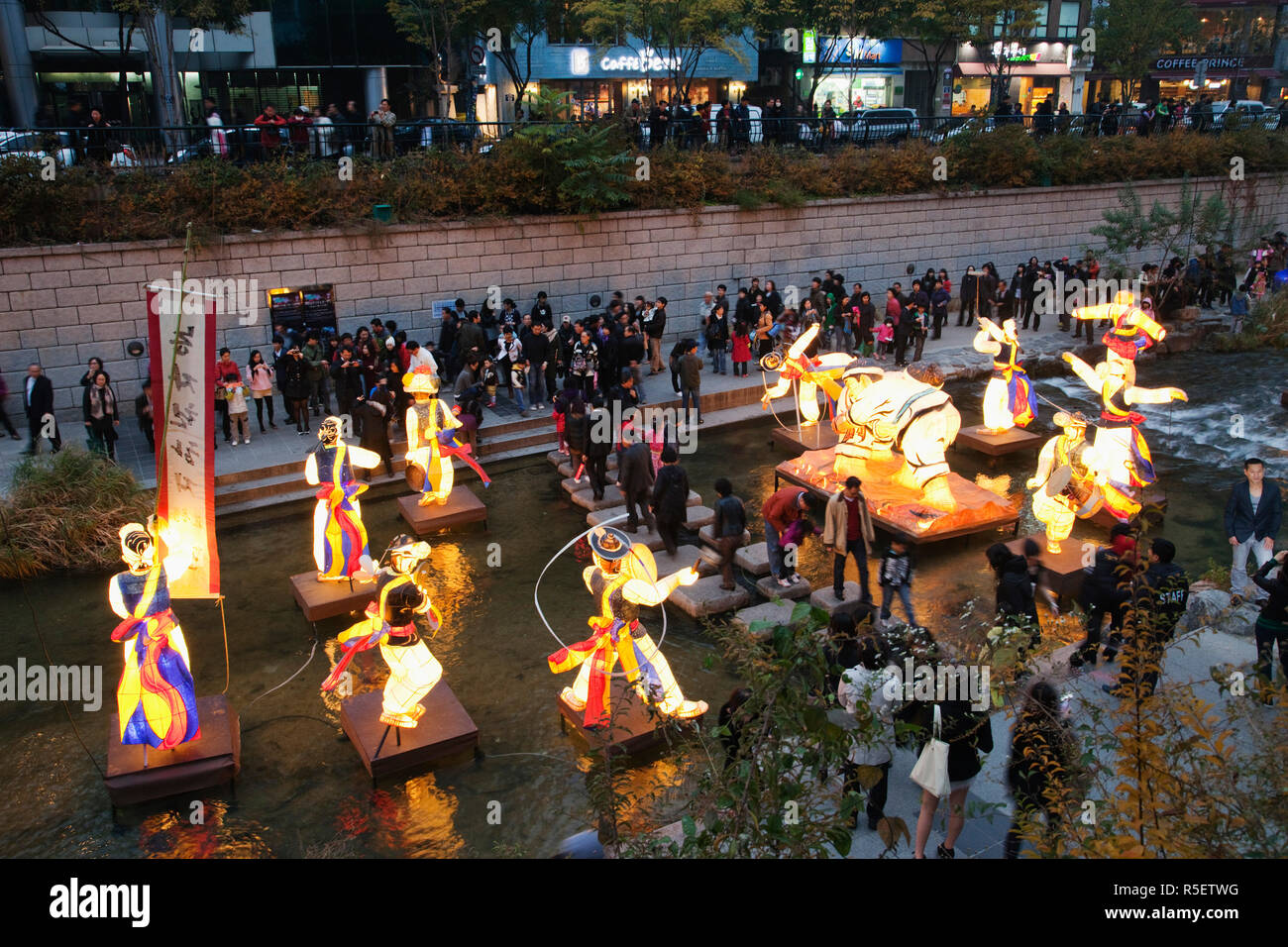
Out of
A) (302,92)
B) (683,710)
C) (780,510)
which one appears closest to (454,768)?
(683,710)

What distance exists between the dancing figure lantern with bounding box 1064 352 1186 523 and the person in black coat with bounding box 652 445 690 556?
4654 millimetres

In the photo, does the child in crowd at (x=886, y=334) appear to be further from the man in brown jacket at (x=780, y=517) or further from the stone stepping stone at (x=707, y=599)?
the stone stepping stone at (x=707, y=599)

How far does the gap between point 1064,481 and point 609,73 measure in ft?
88.4

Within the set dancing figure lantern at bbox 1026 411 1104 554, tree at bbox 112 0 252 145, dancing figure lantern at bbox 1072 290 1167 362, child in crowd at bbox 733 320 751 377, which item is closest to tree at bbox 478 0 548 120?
tree at bbox 112 0 252 145

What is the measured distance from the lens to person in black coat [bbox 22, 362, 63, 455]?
1409cm

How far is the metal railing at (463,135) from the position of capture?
54.5 feet

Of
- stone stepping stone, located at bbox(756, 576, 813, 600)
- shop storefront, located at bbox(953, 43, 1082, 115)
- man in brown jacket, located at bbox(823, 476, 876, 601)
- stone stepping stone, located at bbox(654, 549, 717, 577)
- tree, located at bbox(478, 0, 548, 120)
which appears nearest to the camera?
man in brown jacket, located at bbox(823, 476, 876, 601)

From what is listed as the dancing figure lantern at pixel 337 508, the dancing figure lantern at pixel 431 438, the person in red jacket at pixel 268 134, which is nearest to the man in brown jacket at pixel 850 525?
the dancing figure lantern at pixel 431 438

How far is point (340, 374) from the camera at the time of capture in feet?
48.0

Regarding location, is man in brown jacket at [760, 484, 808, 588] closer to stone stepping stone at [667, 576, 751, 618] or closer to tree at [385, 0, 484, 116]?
stone stepping stone at [667, 576, 751, 618]

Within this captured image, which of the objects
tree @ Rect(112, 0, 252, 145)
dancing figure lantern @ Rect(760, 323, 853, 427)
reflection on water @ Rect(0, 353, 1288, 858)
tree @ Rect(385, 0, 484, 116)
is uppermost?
tree @ Rect(385, 0, 484, 116)

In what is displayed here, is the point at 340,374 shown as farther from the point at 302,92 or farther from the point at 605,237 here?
the point at 302,92

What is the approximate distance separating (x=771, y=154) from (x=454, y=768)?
17044 mm

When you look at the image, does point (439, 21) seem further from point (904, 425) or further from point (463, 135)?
point (904, 425)
